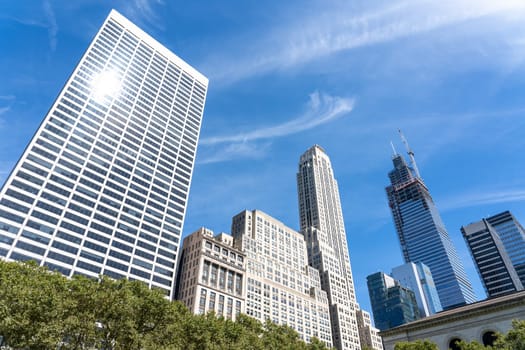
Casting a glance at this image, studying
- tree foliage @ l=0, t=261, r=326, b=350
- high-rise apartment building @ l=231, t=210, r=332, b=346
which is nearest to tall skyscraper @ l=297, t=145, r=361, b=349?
high-rise apartment building @ l=231, t=210, r=332, b=346

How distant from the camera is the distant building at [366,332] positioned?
14714 centimetres

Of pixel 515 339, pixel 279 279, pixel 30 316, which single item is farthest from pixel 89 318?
pixel 279 279

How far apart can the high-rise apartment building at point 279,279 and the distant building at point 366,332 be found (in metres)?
28.4

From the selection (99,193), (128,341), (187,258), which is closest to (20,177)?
(99,193)

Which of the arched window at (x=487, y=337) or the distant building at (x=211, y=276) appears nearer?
the arched window at (x=487, y=337)

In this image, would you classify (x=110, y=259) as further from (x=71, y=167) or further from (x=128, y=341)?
(x=128, y=341)

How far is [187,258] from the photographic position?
105500 millimetres

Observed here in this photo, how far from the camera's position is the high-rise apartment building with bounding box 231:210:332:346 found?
116 meters

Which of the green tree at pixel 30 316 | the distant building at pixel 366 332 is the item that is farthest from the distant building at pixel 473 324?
the distant building at pixel 366 332

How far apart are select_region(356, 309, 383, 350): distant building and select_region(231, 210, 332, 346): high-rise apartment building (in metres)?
28.4

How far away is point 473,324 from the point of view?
4694 cm

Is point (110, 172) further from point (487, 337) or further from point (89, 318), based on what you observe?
point (487, 337)

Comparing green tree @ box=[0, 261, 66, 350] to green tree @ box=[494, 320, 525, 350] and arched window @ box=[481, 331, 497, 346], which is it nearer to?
green tree @ box=[494, 320, 525, 350]

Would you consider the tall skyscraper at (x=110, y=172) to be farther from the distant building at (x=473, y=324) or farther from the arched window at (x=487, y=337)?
the arched window at (x=487, y=337)
